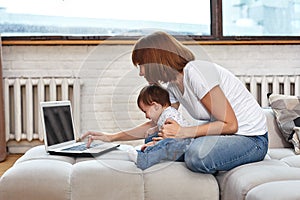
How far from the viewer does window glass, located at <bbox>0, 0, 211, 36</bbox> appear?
414 centimetres

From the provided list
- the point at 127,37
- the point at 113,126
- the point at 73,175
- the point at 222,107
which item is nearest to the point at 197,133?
the point at 222,107

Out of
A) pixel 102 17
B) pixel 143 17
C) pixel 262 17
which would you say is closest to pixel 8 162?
pixel 102 17

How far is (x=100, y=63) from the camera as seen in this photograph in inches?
163

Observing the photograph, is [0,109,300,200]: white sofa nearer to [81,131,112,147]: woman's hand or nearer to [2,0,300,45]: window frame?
[81,131,112,147]: woman's hand

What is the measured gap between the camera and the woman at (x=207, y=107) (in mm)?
1982

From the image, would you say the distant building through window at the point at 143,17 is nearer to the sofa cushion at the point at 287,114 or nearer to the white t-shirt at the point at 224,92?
the sofa cushion at the point at 287,114

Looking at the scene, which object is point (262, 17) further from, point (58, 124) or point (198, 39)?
point (58, 124)

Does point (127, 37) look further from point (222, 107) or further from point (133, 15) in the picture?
point (222, 107)

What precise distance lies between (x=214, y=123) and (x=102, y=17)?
7.77ft

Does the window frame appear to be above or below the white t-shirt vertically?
above

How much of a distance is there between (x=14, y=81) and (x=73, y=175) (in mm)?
2207

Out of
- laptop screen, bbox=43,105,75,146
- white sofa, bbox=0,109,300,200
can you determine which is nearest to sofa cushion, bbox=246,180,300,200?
white sofa, bbox=0,109,300,200

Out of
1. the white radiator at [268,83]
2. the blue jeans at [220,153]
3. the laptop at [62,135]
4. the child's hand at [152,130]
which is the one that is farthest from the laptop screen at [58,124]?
the white radiator at [268,83]

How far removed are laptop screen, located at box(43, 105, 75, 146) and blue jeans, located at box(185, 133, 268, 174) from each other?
732 millimetres
